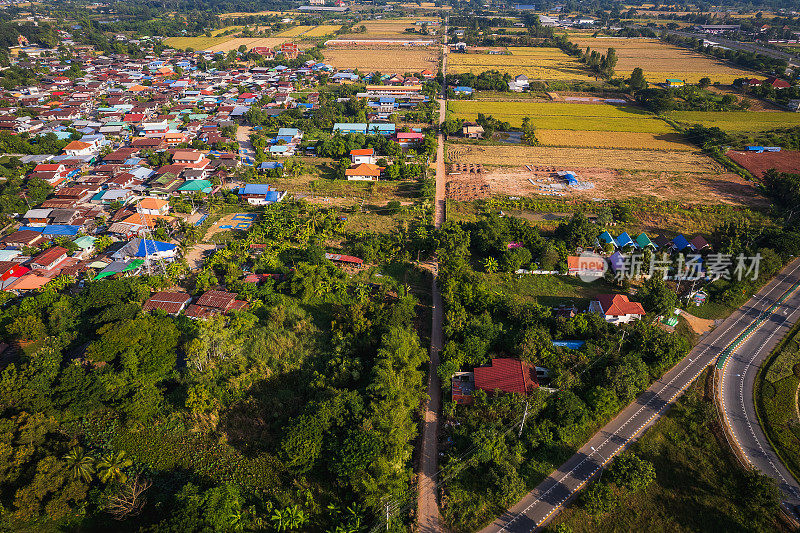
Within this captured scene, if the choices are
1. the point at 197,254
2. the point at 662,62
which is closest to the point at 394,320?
the point at 197,254

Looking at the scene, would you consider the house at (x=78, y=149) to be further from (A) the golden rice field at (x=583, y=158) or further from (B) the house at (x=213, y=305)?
(A) the golden rice field at (x=583, y=158)

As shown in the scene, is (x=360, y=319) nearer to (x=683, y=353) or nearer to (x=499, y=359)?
(x=499, y=359)

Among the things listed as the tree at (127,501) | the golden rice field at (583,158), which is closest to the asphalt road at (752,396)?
the golden rice field at (583,158)

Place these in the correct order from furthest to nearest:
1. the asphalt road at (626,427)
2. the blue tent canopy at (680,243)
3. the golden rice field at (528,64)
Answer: the golden rice field at (528,64) < the blue tent canopy at (680,243) < the asphalt road at (626,427)

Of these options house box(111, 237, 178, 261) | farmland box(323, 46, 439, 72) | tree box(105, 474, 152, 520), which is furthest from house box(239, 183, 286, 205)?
farmland box(323, 46, 439, 72)

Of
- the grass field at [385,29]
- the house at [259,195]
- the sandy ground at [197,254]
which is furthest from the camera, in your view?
the grass field at [385,29]

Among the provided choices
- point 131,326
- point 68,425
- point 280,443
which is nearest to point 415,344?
point 280,443

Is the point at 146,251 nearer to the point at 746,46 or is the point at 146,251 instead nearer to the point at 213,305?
the point at 213,305
